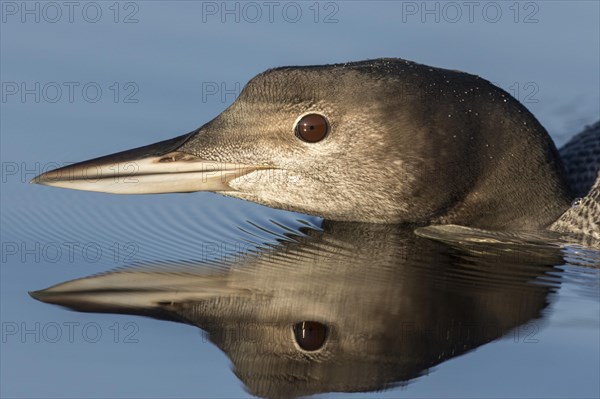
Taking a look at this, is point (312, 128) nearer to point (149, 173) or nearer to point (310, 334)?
point (149, 173)

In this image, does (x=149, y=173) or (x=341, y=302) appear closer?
(x=341, y=302)

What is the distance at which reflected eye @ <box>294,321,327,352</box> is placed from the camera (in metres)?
6.61

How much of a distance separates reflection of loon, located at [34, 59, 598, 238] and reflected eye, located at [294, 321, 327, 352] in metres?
1.29

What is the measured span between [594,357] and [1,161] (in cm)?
408

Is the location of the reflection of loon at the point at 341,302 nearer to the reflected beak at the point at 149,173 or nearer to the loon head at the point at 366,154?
the loon head at the point at 366,154

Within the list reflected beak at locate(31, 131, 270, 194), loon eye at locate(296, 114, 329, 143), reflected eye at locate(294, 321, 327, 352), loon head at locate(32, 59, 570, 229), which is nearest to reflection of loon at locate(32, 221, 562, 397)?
reflected eye at locate(294, 321, 327, 352)

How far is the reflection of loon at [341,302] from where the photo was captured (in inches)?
253

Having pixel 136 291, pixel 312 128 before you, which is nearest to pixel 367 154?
pixel 312 128

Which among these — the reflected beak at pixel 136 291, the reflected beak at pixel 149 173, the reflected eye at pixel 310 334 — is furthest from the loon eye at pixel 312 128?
the reflected eye at pixel 310 334

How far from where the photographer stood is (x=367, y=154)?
25.9 feet

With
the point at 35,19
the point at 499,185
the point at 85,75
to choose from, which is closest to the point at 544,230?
the point at 499,185

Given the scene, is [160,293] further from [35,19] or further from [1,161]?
[35,19]

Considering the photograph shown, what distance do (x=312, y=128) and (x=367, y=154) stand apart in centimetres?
31

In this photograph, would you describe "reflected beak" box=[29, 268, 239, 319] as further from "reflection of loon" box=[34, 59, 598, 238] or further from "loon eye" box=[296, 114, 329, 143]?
"loon eye" box=[296, 114, 329, 143]
